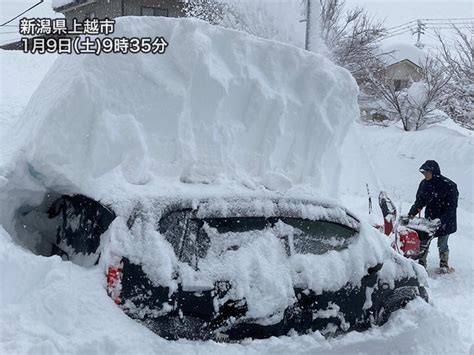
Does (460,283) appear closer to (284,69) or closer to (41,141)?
(284,69)

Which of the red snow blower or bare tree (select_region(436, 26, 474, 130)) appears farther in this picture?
bare tree (select_region(436, 26, 474, 130))

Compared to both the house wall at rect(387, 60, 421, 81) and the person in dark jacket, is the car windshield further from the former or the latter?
the house wall at rect(387, 60, 421, 81)

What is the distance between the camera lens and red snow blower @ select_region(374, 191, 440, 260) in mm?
7305

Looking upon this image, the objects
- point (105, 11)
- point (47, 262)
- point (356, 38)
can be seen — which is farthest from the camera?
point (356, 38)

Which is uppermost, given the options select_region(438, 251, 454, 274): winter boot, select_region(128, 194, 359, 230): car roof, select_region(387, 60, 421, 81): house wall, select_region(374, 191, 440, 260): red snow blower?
select_region(128, 194, 359, 230): car roof

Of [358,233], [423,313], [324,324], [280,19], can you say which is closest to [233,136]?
[358,233]

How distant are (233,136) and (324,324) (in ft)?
5.29

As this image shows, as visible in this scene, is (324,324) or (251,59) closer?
(324,324)

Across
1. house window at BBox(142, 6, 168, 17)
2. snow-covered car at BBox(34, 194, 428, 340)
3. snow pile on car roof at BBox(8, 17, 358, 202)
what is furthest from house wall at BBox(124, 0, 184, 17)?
snow-covered car at BBox(34, 194, 428, 340)

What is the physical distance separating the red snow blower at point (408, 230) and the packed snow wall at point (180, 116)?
2741mm

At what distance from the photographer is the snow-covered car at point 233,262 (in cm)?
293

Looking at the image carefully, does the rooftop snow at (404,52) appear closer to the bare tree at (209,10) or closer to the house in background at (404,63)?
the house in background at (404,63)

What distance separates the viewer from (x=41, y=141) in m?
3.65

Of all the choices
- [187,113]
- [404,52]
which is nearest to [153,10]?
[187,113]
